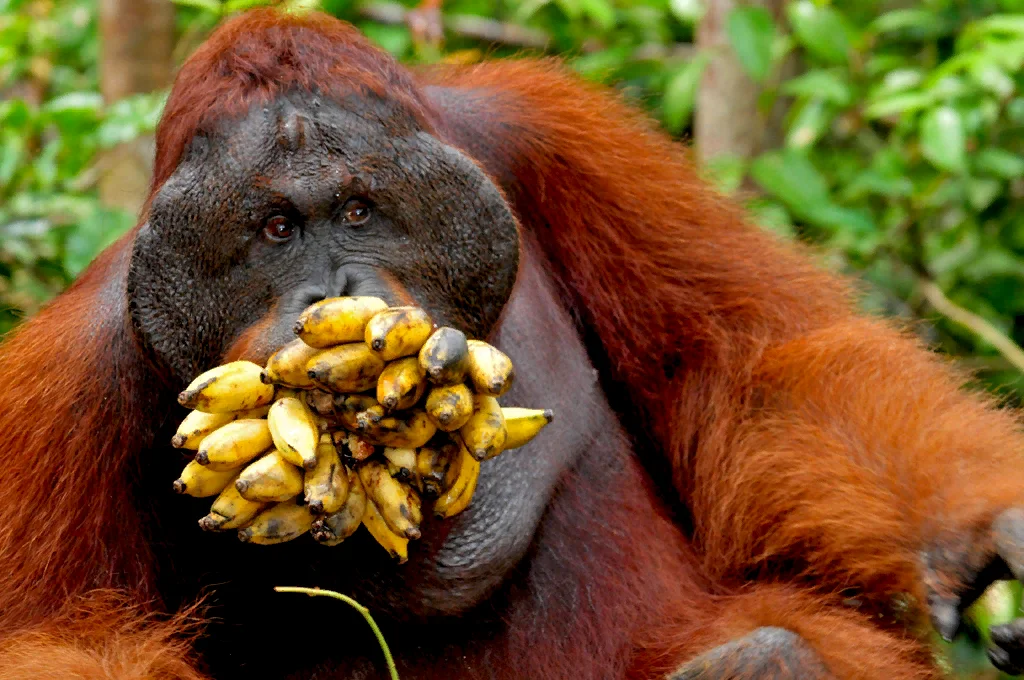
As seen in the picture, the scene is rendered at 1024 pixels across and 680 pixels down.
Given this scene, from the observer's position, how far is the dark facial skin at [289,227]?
2.70 m

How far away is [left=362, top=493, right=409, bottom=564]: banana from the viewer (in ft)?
8.57

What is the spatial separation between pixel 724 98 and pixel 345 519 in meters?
3.27

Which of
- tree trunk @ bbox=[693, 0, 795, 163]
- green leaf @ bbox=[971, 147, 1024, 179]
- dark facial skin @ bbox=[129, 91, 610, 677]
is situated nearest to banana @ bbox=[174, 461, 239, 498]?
dark facial skin @ bbox=[129, 91, 610, 677]

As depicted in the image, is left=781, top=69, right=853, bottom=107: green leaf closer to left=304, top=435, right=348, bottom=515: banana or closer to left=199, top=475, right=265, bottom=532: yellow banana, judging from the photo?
left=304, top=435, right=348, bottom=515: banana

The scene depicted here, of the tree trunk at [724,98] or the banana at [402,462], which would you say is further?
the tree trunk at [724,98]

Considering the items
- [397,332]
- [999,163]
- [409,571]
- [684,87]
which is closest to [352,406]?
[397,332]

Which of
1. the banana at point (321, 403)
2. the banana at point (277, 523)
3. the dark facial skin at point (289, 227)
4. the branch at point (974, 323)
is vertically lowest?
the branch at point (974, 323)

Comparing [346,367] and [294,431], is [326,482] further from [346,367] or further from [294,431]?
[346,367]

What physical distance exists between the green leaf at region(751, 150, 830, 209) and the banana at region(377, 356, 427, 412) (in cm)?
267

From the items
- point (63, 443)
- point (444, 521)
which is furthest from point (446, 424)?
point (63, 443)

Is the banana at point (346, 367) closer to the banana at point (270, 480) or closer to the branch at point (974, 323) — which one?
the banana at point (270, 480)

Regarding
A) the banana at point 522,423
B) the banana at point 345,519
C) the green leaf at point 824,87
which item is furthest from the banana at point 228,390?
the green leaf at point 824,87

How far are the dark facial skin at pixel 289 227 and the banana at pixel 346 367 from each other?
0.64 feet

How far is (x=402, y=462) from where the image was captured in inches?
99.9
